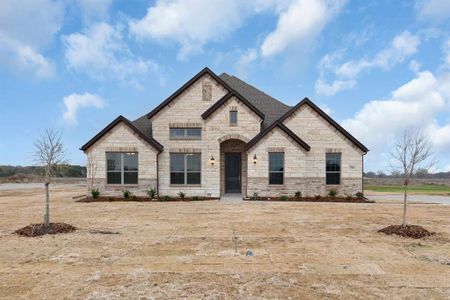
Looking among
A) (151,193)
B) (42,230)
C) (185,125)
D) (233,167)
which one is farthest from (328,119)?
(42,230)

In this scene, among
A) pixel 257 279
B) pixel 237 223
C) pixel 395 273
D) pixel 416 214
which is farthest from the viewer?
pixel 416 214

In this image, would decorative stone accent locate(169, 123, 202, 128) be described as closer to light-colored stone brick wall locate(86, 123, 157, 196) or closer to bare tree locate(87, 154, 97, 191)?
light-colored stone brick wall locate(86, 123, 157, 196)

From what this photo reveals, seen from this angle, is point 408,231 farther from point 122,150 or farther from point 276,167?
point 122,150

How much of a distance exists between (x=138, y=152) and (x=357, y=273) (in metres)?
17.0

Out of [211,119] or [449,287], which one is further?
[211,119]

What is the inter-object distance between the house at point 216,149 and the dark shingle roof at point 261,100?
2345mm

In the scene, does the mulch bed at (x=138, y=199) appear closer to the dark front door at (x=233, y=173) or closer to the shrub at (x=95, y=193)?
the shrub at (x=95, y=193)

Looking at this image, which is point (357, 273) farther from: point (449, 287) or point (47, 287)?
point (47, 287)

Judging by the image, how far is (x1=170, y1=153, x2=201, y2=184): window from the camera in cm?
2164

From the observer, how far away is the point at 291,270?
646 cm

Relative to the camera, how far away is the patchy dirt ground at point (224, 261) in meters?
5.48

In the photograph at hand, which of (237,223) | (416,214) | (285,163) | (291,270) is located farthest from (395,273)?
(285,163)

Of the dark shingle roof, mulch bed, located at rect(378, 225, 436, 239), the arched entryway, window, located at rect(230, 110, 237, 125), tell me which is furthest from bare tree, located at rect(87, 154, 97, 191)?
mulch bed, located at rect(378, 225, 436, 239)

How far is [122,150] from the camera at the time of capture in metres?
21.0
